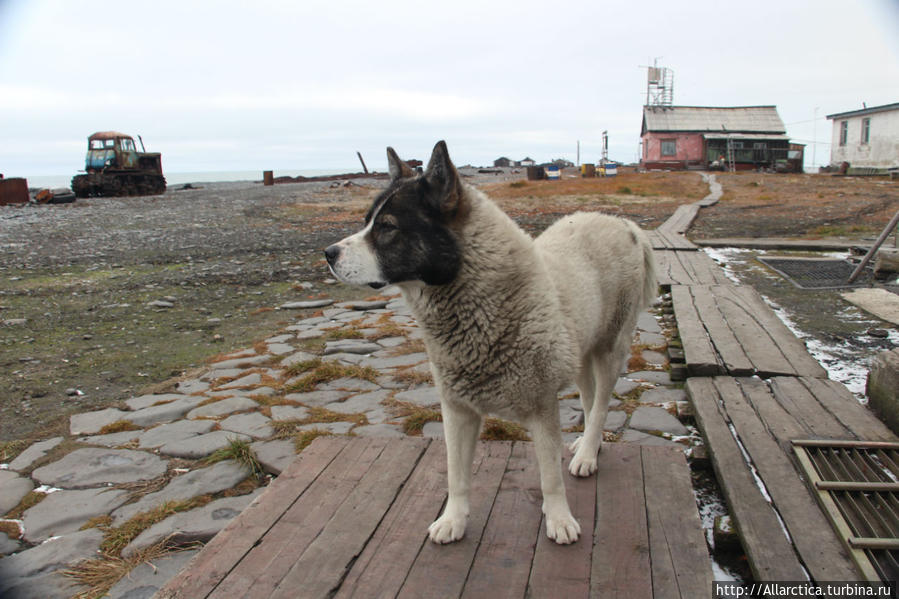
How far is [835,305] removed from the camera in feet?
24.0

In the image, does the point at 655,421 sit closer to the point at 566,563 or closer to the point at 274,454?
the point at 566,563

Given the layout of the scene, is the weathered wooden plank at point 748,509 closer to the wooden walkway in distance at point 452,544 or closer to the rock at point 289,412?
the wooden walkway in distance at point 452,544

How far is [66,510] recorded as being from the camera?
348cm

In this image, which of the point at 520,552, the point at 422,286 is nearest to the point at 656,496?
the point at 520,552

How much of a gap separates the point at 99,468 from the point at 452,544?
2653 mm

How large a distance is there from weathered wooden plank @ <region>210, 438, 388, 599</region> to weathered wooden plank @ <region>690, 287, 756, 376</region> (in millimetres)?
2962

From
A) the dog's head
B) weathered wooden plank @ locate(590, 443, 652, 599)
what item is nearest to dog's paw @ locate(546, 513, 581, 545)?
weathered wooden plank @ locate(590, 443, 652, 599)

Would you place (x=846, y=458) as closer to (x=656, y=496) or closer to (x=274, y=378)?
(x=656, y=496)

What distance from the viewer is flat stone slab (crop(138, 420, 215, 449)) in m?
4.38

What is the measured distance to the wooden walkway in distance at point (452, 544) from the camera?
2496 millimetres

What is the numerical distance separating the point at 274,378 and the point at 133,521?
2.36 metres

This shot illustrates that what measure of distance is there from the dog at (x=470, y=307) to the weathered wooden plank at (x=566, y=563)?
0.22 feet

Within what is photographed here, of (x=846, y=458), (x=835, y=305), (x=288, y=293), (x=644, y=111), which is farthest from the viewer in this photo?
(x=644, y=111)

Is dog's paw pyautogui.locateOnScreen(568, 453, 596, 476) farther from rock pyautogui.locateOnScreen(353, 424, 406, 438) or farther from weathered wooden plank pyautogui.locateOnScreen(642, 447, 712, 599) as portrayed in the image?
rock pyautogui.locateOnScreen(353, 424, 406, 438)
